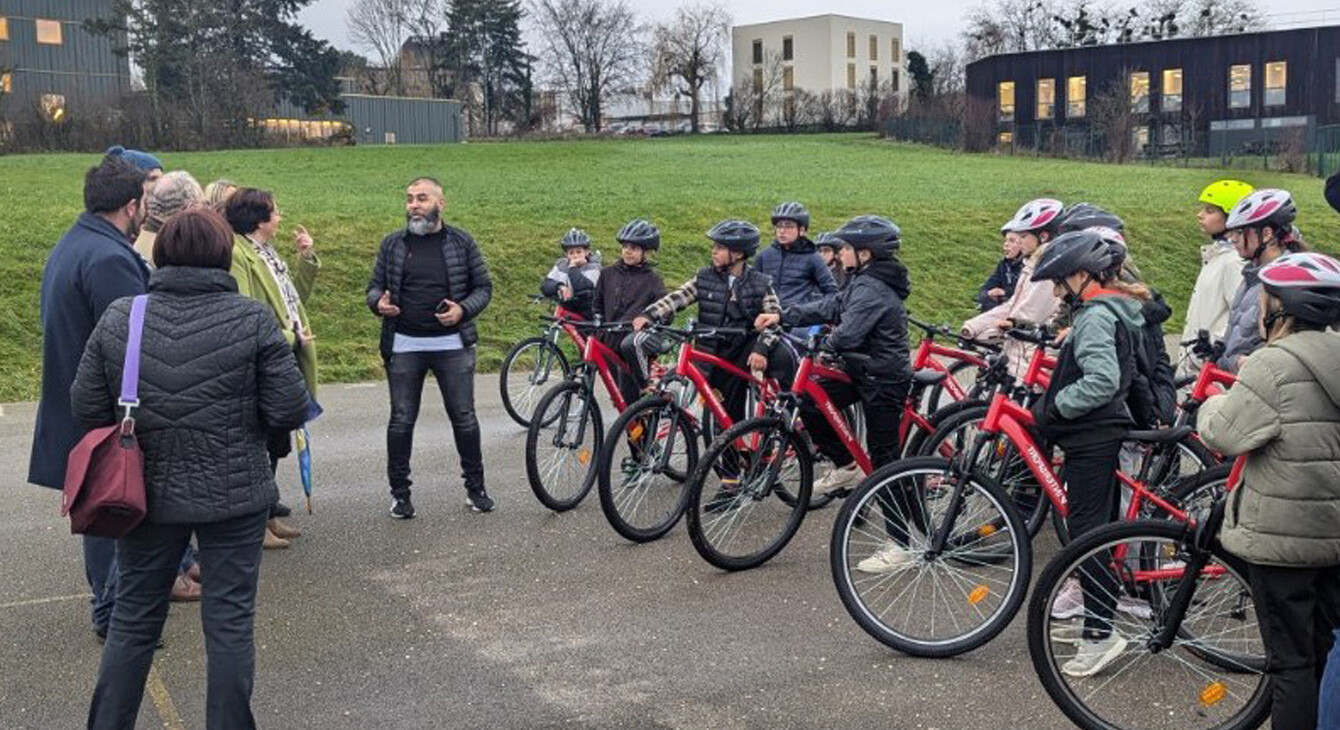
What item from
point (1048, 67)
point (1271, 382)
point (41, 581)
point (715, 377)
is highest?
point (1048, 67)

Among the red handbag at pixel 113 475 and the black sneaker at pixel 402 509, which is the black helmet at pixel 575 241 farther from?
the red handbag at pixel 113 475

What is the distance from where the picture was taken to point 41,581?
6676mm

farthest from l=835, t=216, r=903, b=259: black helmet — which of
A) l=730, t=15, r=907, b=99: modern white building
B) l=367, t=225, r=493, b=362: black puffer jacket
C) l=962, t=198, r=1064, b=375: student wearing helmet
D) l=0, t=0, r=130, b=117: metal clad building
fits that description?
l=730, t=15, r=907, b=99: modern white building

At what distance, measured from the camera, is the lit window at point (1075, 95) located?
63.9 metres

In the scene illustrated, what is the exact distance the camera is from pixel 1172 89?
61.6 m

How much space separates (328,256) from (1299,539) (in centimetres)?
1621

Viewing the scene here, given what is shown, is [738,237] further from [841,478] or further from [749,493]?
[749,493]

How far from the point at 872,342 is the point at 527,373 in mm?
4811

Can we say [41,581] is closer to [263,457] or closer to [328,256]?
[263,457]

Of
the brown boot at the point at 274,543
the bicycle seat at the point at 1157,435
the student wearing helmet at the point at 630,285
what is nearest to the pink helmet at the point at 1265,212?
the bicycle seat at the point at 1157,435

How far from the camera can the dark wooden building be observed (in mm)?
57125

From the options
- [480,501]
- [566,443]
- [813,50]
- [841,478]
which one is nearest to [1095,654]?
[841,478]

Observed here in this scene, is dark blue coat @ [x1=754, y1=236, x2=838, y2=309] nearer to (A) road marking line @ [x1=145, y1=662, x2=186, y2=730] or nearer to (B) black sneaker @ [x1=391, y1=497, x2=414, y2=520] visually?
(B) black sneaker @ [x1=391, y1=497, x2=414, y2=520]

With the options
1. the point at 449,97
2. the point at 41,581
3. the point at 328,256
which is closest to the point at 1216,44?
the point at 449,97
